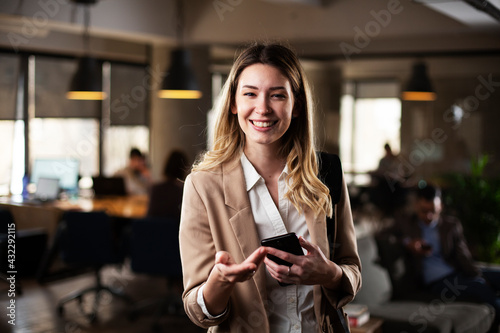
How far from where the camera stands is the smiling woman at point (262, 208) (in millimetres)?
1467

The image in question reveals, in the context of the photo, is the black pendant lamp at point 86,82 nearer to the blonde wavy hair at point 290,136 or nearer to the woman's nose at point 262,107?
the blonde wavy hair at point 290,136

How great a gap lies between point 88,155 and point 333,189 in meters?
6.83

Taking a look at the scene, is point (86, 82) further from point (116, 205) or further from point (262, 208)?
point (262, 208)

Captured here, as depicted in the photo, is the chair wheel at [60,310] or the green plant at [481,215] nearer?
the chair wheel at [60,310]

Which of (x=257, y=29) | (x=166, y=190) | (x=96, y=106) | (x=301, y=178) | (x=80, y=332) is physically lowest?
(x=80, y=332)

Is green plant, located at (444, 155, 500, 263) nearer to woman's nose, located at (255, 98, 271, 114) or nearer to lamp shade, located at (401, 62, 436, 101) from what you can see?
lamp shade, located at (401, 62, 436, 101)

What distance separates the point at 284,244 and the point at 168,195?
406cm

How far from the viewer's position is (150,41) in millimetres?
8727

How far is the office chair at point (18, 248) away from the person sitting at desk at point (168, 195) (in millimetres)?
1343

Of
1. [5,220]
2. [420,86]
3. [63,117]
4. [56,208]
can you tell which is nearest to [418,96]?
[420,86]

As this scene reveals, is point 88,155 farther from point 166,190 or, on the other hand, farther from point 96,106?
point 166,190

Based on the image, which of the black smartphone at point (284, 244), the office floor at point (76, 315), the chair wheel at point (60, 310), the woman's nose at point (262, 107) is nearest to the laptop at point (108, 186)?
the office floor at point (76, 315)

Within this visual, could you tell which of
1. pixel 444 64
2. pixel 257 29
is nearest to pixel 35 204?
pixel 257 29

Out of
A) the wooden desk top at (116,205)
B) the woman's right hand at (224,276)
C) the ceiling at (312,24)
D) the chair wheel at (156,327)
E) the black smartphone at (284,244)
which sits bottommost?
the chair wheel at (156,327)
